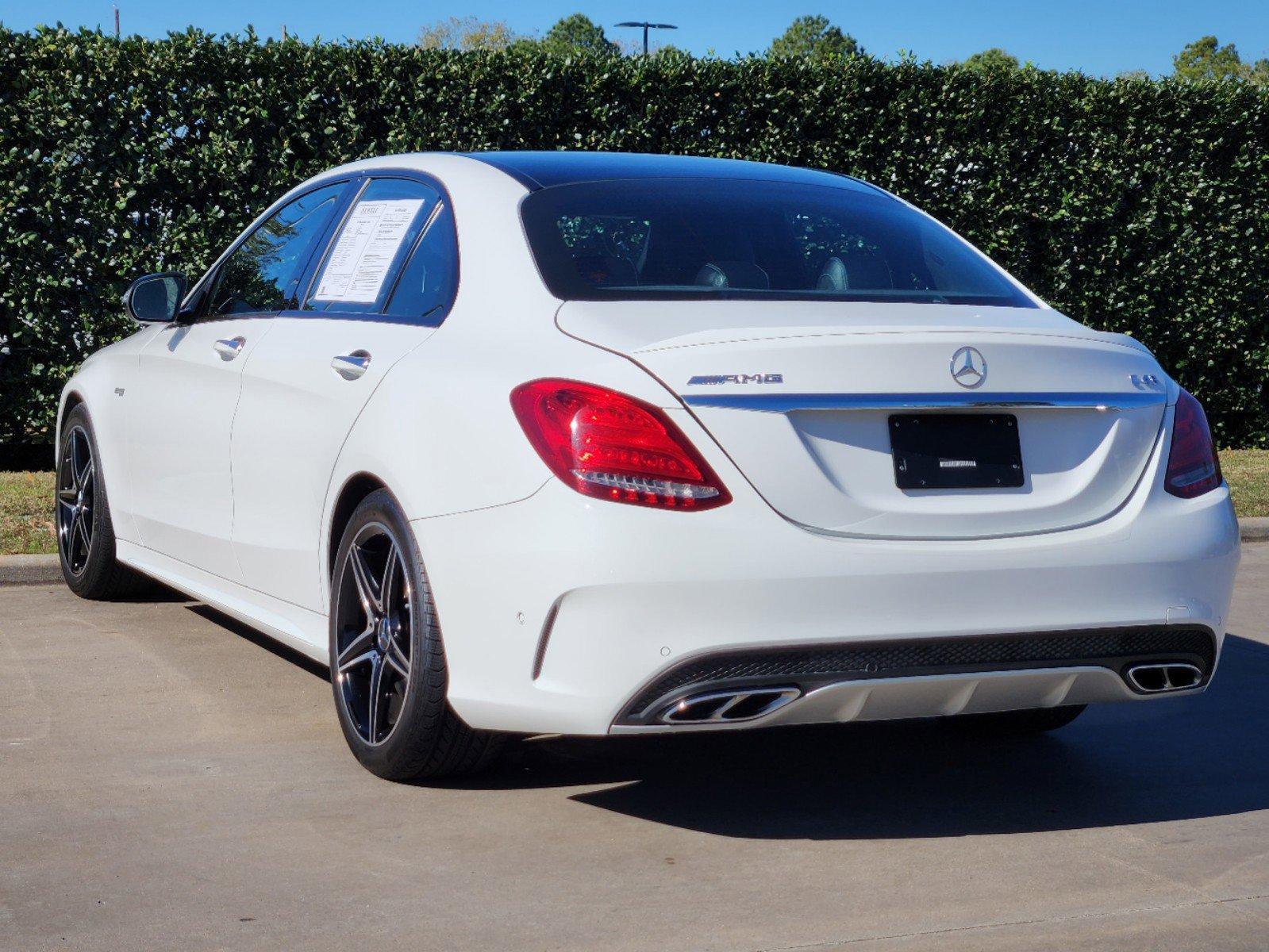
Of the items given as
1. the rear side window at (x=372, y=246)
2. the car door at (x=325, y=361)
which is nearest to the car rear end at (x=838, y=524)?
the car door at (x=325, y=361)

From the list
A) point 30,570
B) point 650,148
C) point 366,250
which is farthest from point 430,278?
point 650,148

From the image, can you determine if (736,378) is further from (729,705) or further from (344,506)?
(344,506)

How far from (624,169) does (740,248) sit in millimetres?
537

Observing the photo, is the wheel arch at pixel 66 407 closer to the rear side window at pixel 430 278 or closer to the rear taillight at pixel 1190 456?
the rear side window at pixel 430 278

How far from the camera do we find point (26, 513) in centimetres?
934

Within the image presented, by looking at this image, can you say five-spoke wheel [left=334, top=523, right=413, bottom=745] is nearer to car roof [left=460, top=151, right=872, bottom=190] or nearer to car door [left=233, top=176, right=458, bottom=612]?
car door [left=233, top=176, right=458, bottom=612]

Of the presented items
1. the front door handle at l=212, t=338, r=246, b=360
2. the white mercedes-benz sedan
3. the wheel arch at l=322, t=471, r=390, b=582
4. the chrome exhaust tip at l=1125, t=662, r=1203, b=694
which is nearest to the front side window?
the front door handle at l=212, t=338, r=246, b=360

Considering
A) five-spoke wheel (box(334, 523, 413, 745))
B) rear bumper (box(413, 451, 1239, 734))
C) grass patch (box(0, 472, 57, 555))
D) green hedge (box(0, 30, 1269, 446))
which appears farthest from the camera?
green hedge (box(0, 30, 1269, 446))

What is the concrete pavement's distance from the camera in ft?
11.4

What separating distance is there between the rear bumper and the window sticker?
1.12m

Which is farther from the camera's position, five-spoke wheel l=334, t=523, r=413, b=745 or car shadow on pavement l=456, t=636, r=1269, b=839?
five-spoke wheel l=334, t=523, r=413, b=745

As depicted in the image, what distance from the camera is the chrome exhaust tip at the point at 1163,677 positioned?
4074mm

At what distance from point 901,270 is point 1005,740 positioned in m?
1.51

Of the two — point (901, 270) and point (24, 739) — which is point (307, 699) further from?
point (901, 270)
